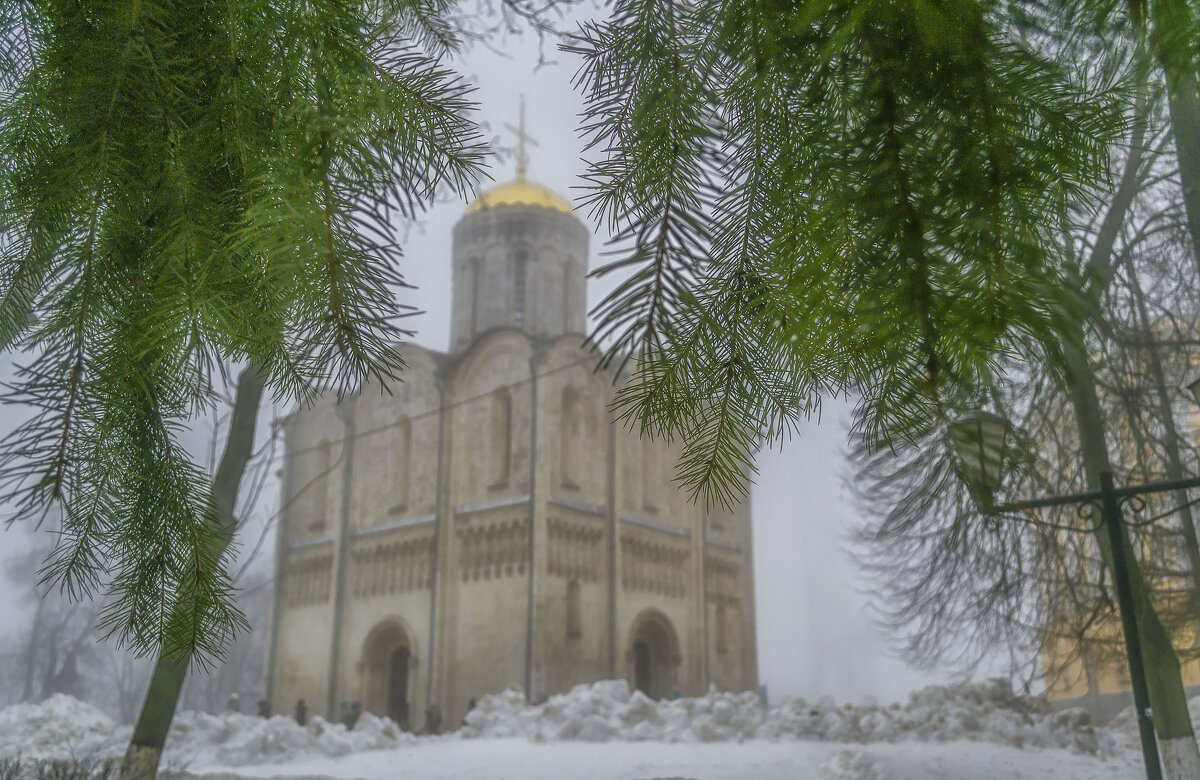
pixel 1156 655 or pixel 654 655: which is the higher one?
pixel 654 655

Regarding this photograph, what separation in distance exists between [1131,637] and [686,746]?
1.32 metres

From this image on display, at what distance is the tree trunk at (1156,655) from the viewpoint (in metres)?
1.85

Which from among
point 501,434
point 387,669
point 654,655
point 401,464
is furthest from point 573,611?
point 387,669

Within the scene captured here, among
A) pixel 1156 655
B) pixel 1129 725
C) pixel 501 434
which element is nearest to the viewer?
pixel 1156 655

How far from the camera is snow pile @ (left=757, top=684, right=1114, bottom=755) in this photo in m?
2.33

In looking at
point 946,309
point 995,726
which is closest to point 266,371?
point 946,309

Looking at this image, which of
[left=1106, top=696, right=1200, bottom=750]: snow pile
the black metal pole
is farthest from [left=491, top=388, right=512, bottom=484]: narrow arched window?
the black metal pole

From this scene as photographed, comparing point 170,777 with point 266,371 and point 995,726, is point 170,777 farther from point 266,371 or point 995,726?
point 995,726

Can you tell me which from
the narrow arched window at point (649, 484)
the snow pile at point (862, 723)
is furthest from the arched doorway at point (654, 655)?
the snow pile at point (862, 723)

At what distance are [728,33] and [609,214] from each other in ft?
0.47

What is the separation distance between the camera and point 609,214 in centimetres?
65

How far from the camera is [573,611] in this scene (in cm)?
881

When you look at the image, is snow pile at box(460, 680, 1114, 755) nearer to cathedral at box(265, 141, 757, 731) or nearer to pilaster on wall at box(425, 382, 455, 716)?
cathedral at box(265, 141, 757, 731)

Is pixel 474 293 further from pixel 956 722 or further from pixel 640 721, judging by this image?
pixel 956 722
